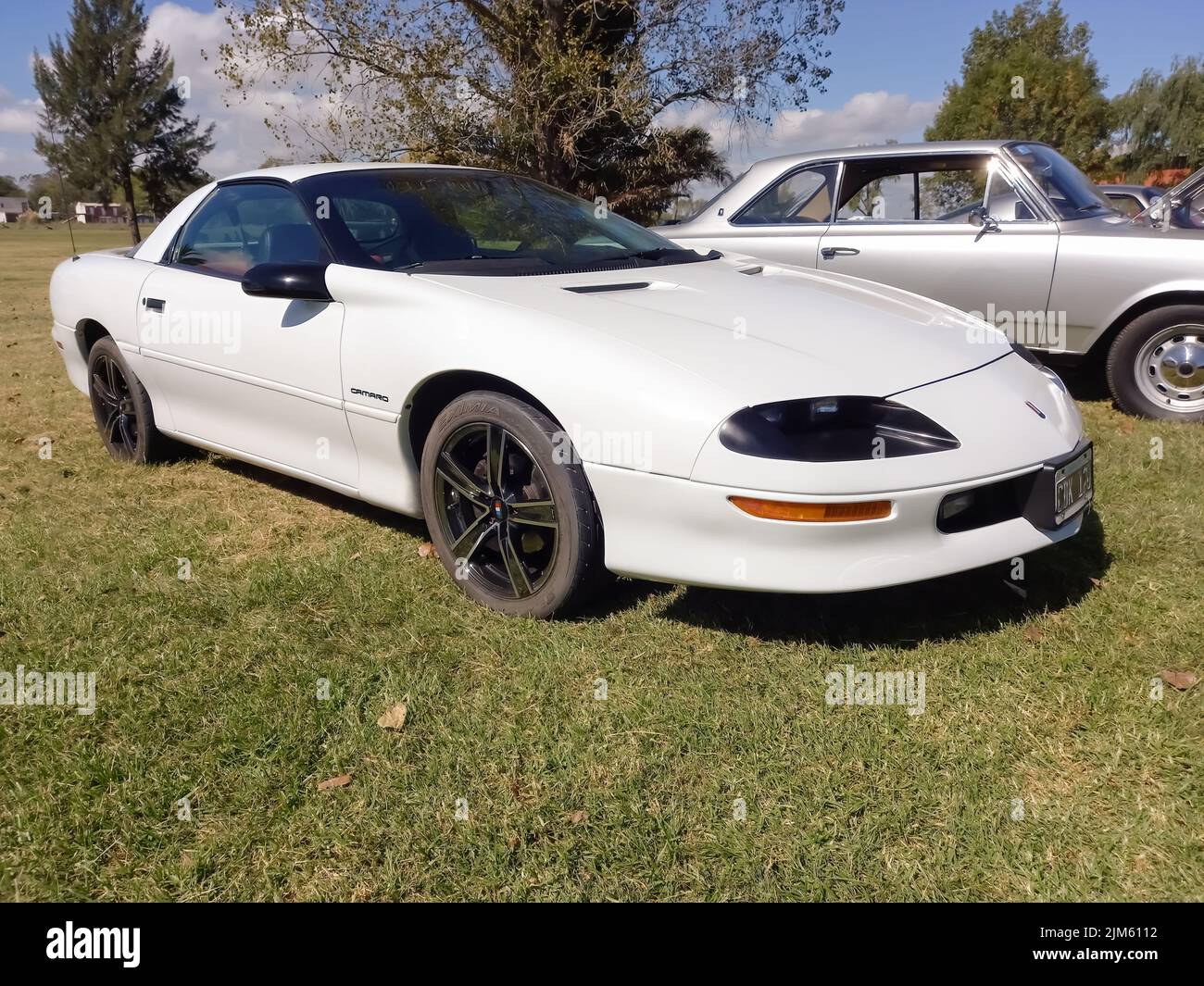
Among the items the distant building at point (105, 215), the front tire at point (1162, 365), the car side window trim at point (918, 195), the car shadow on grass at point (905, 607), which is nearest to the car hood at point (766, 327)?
the car shadow on grass at point (905, 607)

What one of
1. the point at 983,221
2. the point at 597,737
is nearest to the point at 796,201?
the point at 983,221

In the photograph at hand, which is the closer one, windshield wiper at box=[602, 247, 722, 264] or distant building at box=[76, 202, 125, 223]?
windshield wiper at box=[602, 247, 722, 264]

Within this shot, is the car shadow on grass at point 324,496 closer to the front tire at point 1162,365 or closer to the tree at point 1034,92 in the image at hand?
the front tire at point 1162,365

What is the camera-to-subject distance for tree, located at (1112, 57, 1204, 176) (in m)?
39.8

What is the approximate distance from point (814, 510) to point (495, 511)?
3.47 ft

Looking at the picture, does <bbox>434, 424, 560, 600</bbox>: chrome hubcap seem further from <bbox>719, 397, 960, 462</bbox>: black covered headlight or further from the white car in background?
the white car in background

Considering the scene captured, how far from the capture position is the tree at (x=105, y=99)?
128 feet

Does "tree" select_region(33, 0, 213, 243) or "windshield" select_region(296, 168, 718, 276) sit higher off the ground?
"tree" select_region(33, 0, 213, 243)

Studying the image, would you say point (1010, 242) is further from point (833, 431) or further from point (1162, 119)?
point (1162, 119)

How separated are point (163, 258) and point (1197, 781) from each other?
4402mm

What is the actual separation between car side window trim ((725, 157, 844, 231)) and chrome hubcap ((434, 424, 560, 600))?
3.85 m

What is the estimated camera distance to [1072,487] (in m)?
2.85

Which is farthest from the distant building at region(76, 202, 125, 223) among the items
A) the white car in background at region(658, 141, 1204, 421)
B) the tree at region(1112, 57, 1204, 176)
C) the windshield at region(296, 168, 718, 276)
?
the windshield at region(296, 168, 718, 276)

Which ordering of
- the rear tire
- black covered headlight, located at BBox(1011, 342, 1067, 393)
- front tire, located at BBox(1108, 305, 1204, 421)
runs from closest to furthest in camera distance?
1. black covered headlight, located at BBox(1011, 342, 1067, 393)
2. the rear tire
3. front tire, located at BBox(1108, 305, 1204, 421)
